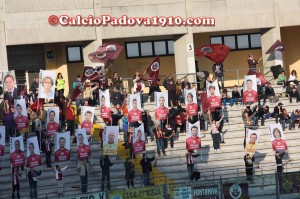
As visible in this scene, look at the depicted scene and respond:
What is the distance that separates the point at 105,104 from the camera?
51.0 m

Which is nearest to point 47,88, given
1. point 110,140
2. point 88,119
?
point 88,119

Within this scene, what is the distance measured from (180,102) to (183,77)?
195 inches

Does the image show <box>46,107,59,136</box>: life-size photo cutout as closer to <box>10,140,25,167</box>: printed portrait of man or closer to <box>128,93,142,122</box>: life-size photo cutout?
<box>10,140,25,167</box>: printed portrait of man

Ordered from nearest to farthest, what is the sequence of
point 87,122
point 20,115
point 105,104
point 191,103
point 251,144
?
point 251,144
point 20,115
point 87,122
point 105,104
point 191,103

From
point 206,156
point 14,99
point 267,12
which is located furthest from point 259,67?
point 14,99

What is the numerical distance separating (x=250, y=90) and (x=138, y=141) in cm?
756

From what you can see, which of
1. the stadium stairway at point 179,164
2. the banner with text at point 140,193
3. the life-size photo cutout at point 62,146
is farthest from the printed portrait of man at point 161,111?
the banner with text at point 140,193

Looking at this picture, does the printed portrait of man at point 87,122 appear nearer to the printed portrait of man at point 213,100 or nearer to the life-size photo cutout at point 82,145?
the life-size photo cutout at point 82,145

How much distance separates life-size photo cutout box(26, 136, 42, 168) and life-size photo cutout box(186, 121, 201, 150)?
22.0ft

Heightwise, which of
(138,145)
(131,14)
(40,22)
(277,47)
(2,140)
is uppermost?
(131,14)

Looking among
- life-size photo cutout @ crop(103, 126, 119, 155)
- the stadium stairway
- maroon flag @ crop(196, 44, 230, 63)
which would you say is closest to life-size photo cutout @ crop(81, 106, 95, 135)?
the stadium stairway

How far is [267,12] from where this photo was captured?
6228 cm

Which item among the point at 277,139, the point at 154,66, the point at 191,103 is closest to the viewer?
the point at 277,139

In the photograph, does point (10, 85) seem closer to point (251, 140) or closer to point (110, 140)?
point (110, 140)
